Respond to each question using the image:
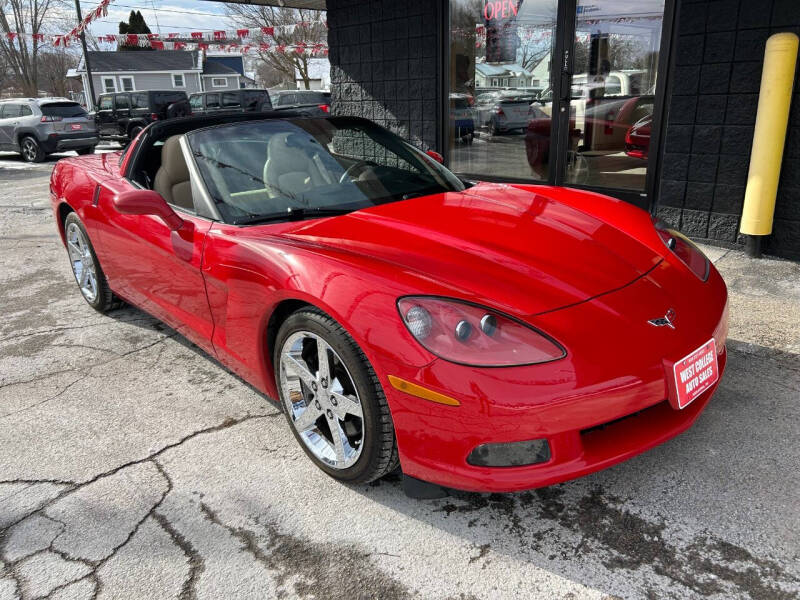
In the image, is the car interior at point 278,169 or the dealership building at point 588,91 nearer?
the car interior at point 278,169

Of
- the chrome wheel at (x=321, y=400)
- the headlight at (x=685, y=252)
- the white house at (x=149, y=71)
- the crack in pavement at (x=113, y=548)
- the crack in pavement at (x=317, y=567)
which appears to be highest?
the white house at (x=149, y=71)

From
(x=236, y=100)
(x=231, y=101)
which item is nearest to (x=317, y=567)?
(x=236, y=100)

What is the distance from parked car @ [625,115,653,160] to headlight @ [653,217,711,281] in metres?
3.24

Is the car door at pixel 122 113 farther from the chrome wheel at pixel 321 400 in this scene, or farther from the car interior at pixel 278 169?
the chrome wheel at pixel 321 400

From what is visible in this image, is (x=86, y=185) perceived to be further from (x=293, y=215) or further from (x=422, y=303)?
(x=422, y=303)

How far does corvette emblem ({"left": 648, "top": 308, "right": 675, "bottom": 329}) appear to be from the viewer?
2039 millimetres

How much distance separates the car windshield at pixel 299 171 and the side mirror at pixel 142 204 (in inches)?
8.8

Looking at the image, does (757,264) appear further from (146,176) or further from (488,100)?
(146,176)

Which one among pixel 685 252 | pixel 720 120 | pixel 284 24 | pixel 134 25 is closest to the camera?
pixel 685 252

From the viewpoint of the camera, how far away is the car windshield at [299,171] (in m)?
2.80

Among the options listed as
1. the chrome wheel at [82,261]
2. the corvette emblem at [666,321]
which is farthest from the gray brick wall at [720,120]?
the chrome wheel at [82,261]

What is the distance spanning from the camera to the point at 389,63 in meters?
8.05

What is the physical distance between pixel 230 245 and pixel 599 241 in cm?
155

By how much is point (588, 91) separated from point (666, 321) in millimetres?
4852
